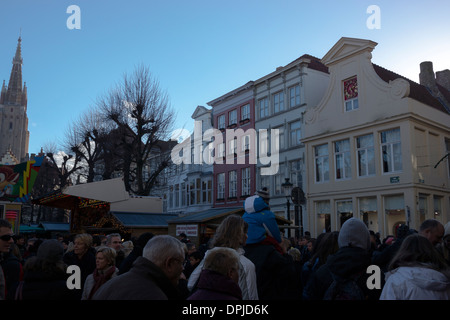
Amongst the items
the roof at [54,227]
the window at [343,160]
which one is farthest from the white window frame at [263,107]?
the roof at [54,227]

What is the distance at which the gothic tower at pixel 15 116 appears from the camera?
13482 cm

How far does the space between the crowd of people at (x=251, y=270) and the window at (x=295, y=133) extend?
23701 millimetres

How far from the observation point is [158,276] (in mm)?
2695

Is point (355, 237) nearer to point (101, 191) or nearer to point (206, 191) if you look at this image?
point (101, 191)

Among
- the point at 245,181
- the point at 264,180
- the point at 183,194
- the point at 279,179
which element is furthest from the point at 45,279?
the point at 183,194

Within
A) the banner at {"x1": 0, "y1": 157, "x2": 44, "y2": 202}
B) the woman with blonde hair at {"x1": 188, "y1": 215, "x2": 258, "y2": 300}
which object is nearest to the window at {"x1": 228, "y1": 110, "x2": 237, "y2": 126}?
the banner at {"x1": 0, "y1": 157, "x2": 44, "y2": 202}

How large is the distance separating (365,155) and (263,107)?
11348 mm

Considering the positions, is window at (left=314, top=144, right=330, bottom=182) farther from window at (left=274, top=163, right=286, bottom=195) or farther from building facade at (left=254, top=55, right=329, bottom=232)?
window at (left=274, top=163, right=286, bottom=195)

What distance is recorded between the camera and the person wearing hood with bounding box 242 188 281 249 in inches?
161

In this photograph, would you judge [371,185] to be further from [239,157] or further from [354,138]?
[239,157]

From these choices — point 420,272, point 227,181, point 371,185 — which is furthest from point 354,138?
point 420,272

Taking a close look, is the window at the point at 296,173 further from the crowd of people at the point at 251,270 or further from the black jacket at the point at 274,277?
the black jacket at the point at 274,277
